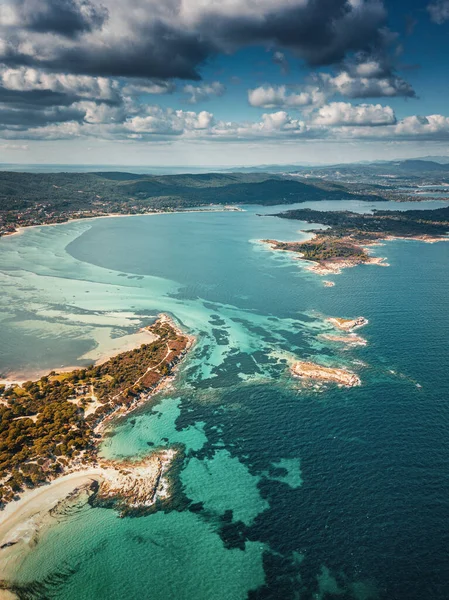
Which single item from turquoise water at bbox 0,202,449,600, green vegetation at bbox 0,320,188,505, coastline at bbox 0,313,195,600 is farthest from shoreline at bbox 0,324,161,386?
coastline at bbox 0,313,195,600

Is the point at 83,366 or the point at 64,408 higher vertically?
the point at 83,366

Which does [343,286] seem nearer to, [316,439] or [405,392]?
[405,392]

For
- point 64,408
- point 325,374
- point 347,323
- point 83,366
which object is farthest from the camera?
point 347,323

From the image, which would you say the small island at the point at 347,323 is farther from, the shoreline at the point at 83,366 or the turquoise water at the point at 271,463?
the shoreline at the point at 83,366

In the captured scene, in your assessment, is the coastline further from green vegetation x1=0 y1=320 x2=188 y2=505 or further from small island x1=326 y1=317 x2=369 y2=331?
small island x1=326 y1=317 x2=369 y2=331

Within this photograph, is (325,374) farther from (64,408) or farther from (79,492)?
(64,408)

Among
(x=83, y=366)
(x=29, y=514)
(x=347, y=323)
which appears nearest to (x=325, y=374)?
(x=347, y=323)

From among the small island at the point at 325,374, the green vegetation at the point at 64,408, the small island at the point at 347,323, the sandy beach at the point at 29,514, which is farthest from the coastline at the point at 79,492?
the small island at the point at 347,323
